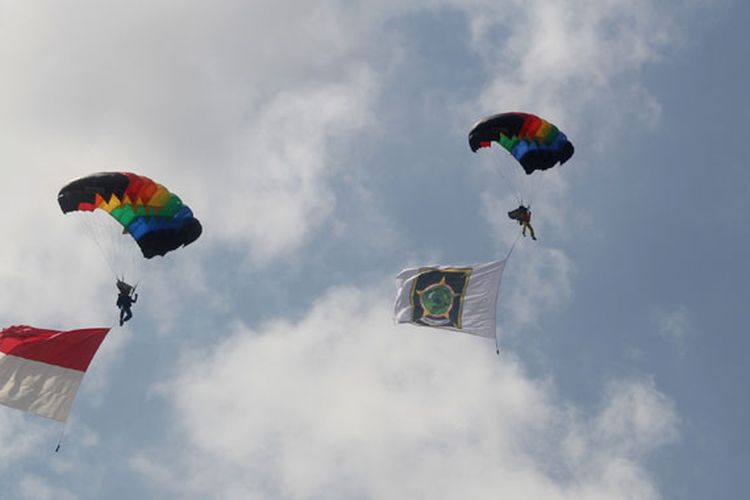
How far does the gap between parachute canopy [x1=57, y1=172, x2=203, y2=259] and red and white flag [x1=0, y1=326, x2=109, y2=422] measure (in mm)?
3639

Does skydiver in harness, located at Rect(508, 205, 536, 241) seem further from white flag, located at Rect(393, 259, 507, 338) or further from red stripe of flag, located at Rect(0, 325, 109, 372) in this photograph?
red stripe of flag, located at Rect(0, 325, 109, 372)

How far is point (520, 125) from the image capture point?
161 feet

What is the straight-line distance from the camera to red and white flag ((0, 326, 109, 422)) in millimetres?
43062

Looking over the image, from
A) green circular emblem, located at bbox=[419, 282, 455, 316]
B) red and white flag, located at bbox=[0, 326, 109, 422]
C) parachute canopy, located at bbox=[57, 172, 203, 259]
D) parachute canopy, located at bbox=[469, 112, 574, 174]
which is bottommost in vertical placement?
red and white flag, located at bbox=[0, 326, 109, 422]

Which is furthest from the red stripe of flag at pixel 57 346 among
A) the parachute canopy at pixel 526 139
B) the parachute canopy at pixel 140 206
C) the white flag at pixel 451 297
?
the parachute canopy at pixel 526 139

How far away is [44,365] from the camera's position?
145 ft

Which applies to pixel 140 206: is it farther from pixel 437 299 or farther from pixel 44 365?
pixel 437 299

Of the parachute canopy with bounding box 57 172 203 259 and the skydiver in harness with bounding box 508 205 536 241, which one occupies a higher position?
the skydiver in harness with bounding box 508 205 536 241

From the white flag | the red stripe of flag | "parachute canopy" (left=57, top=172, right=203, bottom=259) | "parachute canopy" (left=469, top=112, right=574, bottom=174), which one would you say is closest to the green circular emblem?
the white flag

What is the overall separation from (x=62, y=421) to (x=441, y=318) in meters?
14.6

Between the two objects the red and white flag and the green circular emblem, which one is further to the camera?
the green circular emblem

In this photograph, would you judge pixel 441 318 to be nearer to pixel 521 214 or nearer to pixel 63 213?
pixel 521 214

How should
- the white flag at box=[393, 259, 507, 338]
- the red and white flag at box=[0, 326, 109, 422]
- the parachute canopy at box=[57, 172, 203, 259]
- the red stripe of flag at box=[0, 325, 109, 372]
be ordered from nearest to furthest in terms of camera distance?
the red and white flag at box=[0, 326, 109, 422] → the parachute canopy at box=[57, 172, 203, 259] → the red stripe of flag at box=[0, 325, 109, 372] → the white flag at box=[393, 259, 507, 338]

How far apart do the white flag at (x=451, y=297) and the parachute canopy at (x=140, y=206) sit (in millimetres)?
9041
